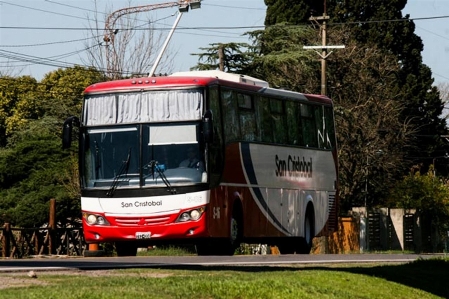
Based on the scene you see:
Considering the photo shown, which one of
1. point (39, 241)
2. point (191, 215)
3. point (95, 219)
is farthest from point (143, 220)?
point (39, 241)

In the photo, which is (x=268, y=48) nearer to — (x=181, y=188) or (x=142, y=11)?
(x=142, y=11)

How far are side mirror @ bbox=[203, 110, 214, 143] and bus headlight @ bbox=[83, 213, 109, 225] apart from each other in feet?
8.76

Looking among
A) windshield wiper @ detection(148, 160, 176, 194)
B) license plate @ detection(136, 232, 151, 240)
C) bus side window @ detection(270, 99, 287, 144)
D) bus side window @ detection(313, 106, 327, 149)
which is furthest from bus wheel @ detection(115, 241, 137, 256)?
bus side window @ detection(313, 106, 327, 149)

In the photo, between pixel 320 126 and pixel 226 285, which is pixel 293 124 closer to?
pixel 320 126

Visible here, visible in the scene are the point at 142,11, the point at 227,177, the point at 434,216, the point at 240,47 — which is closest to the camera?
the point at 227,177

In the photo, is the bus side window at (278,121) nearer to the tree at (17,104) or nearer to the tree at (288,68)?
the tree at (288,68)

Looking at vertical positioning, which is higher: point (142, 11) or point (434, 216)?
point (142, 11)

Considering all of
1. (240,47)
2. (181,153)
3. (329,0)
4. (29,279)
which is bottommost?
(29,279)

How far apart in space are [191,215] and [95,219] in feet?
6.65

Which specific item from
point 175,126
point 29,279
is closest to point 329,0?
point 175,126

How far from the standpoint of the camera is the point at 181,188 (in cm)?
2497

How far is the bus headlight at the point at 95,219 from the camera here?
83.6 ft

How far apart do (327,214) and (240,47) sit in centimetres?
2254

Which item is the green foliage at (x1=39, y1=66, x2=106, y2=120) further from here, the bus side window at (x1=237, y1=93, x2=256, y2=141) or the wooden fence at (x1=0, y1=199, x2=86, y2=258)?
the bus side window at (x1=237, y1=93, x2=256, y2=141)
